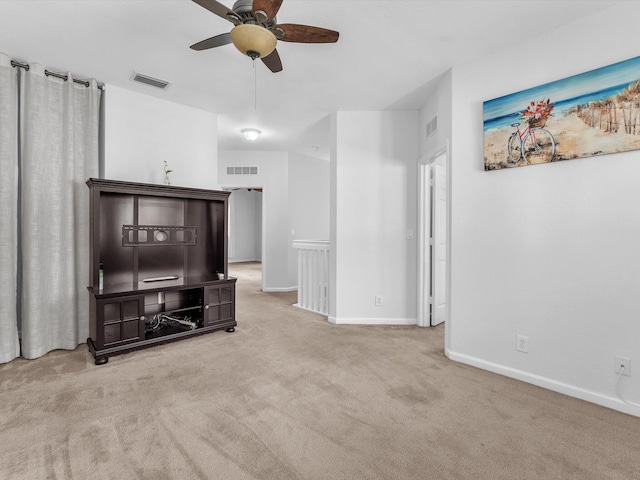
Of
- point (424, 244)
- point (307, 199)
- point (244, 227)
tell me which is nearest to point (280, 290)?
point (307, 199)

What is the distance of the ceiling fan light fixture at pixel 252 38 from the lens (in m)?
1.75

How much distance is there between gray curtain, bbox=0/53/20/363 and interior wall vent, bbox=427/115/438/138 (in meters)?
3.93

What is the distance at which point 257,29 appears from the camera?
176cm

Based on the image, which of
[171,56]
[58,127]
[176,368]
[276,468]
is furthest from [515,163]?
[58,127]

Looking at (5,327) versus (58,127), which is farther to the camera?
(58,127)

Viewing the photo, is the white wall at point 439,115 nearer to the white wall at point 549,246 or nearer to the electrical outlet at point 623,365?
the white wall at point 549,246

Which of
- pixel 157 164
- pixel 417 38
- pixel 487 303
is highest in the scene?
pixel 417 38

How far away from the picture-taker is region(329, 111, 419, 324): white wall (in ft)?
13.2

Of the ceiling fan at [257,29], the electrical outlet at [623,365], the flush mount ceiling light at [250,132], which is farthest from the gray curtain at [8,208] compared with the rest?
the electrical outlet at [623,365]

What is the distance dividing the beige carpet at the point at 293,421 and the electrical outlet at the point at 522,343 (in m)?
0.26

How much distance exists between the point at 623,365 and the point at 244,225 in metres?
10.7

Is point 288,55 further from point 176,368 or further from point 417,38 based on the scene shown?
point 176,368

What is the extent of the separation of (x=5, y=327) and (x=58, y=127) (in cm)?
184

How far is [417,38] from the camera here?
2531 millimetres
